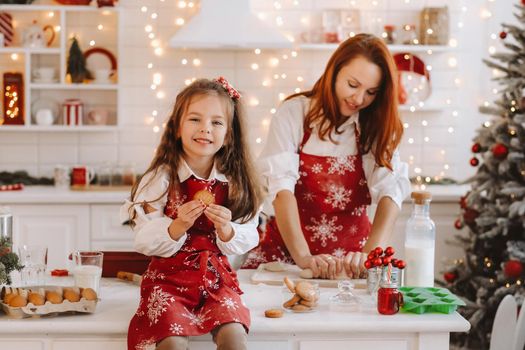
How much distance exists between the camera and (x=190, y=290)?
220 cm

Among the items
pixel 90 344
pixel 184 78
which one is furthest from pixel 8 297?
pixel 184 78

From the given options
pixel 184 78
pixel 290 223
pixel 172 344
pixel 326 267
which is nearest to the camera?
pixel 172 344

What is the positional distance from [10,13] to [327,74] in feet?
9.32

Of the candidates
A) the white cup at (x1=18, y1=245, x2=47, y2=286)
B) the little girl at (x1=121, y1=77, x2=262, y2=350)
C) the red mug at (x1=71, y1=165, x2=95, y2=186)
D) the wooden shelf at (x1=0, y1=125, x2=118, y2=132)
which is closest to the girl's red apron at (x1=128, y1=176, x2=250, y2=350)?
the little girl at (x1=121, y1=77, x2=262, y2=350)

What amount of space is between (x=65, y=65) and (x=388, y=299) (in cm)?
329

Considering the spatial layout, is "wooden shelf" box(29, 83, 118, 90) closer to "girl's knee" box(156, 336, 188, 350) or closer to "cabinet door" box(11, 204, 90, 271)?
"cabinet door" box(11, 204, 90, 271)

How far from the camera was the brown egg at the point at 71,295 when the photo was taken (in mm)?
2189

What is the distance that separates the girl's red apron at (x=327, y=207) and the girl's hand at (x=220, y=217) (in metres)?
0.76

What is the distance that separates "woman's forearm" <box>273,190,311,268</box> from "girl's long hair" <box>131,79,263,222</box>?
50 centimetres

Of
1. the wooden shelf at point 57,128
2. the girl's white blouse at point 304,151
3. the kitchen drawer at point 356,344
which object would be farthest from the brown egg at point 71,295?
the wooden shelf at point 57,128

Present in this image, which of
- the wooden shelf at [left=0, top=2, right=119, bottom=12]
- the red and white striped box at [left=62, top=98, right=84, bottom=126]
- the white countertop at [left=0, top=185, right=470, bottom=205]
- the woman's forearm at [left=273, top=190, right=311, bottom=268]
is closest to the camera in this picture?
the woman's forearm at [left=273, top=190, right=311, bottom=268]

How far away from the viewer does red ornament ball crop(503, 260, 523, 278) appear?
12.8ft

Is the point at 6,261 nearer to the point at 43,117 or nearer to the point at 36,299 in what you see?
the point at 36,299

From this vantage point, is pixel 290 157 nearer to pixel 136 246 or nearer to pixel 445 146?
pixel 136 246
